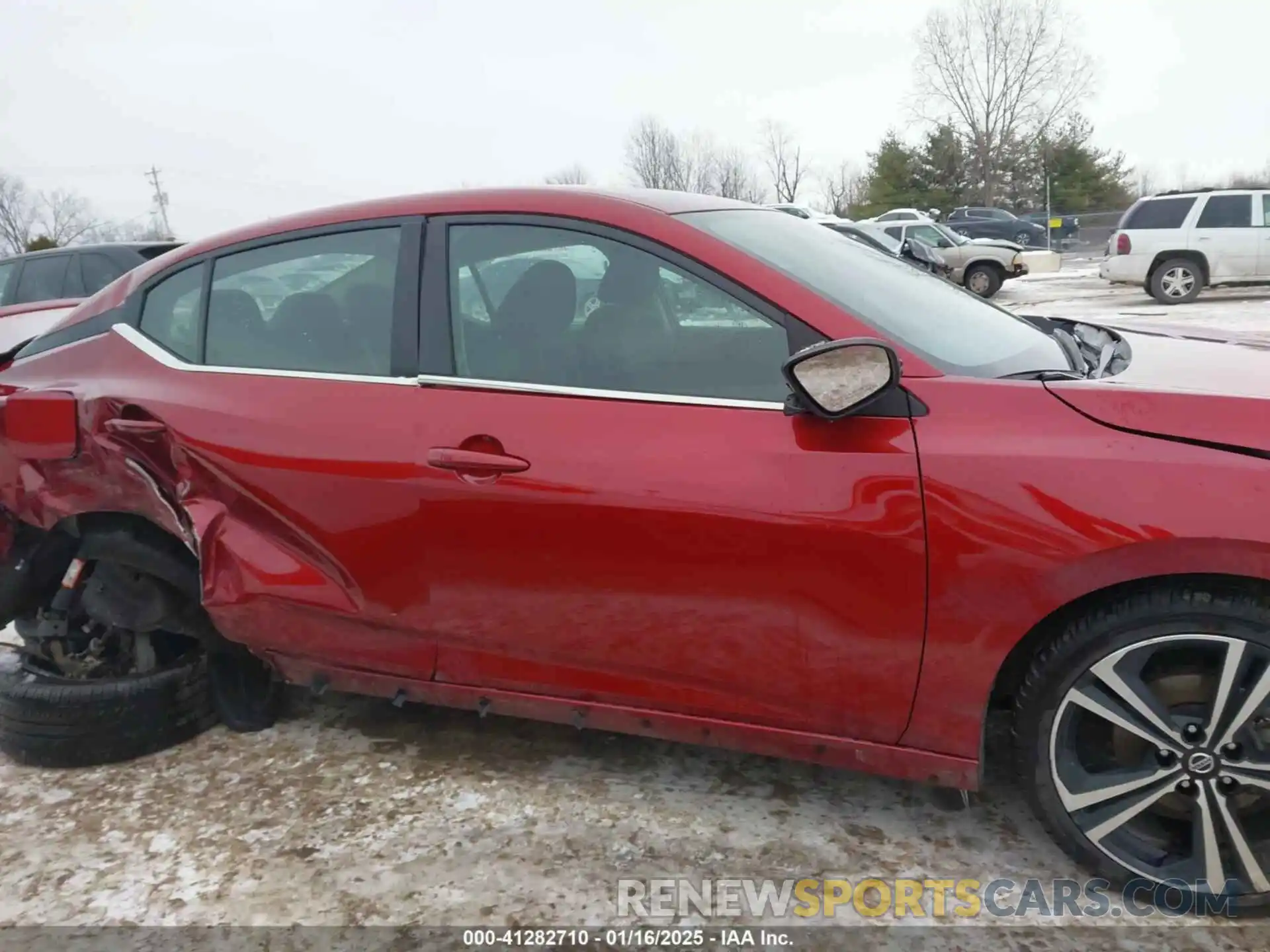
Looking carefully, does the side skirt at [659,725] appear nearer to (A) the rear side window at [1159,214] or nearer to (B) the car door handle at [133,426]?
(B) the car door handle at [133,426]

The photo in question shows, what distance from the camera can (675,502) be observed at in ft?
7.00

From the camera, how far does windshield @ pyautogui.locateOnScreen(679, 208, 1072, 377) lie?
2.22 metres

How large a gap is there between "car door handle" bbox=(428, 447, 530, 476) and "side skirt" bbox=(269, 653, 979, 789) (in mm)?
627

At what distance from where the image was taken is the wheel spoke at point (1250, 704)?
73.9 inches

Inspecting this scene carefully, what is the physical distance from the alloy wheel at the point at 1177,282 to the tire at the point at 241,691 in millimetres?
14812

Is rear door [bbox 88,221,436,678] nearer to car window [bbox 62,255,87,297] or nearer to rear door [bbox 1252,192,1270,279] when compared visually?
car window [bbox 62,255,87,297]

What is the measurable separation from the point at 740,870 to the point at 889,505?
98cm

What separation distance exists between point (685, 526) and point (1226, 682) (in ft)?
3.82

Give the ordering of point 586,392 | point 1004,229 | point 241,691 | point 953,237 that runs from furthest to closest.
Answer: point 1004,229, point 953,237, point 241,691, point 586,392

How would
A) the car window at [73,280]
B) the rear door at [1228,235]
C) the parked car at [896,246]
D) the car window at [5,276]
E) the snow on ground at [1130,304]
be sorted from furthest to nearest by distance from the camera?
1. the rear door at [1228,235]
2. the snow on ground at [1130,304]
3. the car window at [5,276]
4. the car window at [73,280]
5. the parked car at [896,246]

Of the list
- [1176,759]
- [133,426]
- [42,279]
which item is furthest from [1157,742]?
[42,279]

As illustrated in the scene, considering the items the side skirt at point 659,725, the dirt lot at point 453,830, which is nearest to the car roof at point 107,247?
the dirt lot at point 453,830

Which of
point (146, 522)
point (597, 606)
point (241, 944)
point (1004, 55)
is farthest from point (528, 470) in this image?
point (1004, 55)

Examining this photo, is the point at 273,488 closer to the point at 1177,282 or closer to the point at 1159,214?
the point at 1177,282
